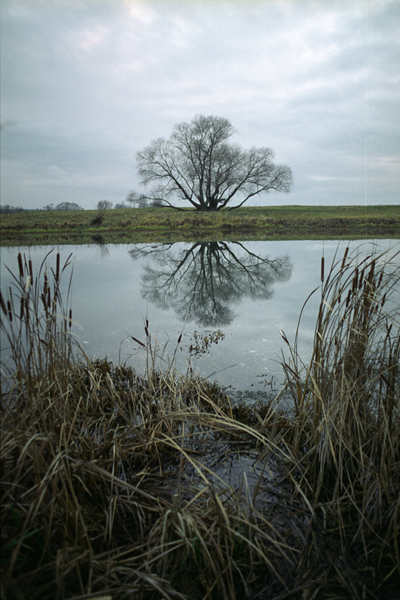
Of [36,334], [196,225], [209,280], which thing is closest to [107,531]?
[36,334]

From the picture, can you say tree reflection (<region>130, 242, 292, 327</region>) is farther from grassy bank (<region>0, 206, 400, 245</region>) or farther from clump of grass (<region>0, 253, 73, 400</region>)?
grassy bank (<region>0, 206, 400, 245</region>)

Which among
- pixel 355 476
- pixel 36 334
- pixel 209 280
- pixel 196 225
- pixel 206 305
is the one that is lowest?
pixel 355 476

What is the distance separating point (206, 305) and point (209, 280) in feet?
7.28

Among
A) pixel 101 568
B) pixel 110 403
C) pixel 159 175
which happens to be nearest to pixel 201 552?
pixel 101 568

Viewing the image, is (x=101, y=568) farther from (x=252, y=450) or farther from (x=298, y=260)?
(x=298, y=260)

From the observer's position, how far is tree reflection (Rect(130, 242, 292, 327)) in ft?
20.6

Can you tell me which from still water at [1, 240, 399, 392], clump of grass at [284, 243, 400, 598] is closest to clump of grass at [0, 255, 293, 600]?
clump of grass at [284, 243, 400, 598]

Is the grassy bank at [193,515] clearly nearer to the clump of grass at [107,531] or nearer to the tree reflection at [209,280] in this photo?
the clump of grass at [107,531]

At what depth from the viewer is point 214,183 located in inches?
1136

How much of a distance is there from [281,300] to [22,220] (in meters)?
21.2

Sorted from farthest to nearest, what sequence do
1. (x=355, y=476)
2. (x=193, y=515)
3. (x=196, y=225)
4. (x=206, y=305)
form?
(x=196, y=225) < (x=206, y=305) < (x=355, y=476) < (x=193, y=515)

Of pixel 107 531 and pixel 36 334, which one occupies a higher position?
pixel 36 334

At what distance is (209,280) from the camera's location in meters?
8.65

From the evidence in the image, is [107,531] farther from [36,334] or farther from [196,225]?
[196,225]
